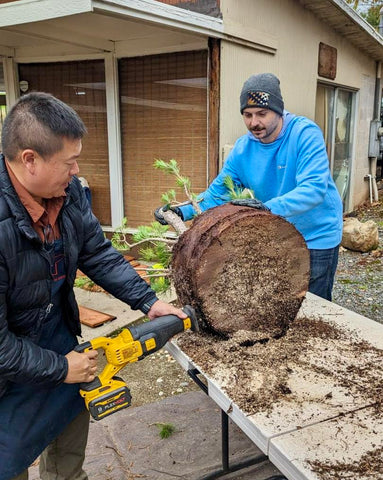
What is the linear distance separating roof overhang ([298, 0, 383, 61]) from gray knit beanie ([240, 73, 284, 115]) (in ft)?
14.5

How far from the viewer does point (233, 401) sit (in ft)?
5.04

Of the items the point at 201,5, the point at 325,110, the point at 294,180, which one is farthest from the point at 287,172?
the point at 325,110

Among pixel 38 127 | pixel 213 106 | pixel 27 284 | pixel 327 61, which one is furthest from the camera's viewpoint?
pixel 327 61

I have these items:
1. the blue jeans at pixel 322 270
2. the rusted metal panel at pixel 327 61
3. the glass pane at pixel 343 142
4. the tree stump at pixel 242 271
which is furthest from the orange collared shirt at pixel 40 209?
the glass pane at pixel 343 142

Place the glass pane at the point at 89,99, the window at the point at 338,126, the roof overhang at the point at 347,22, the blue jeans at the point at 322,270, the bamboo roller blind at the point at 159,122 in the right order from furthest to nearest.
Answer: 1. the window at the point at 338,126
2. the roof overhang at the point at 347,22
3. the glass pane at the point at 89,99
4. the bamboo roller blind at the point at 159,122
5. the blue jeans at the point at 322,270

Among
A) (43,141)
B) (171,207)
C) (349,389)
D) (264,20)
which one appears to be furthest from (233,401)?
(264,20)

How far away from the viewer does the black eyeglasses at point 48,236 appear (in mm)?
1605

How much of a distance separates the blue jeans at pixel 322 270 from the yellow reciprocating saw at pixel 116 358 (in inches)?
46.7

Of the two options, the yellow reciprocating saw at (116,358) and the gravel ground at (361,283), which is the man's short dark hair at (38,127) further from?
the gravel ground at (361,283)

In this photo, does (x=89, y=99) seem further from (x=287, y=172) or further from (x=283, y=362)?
(x=283, y=362)

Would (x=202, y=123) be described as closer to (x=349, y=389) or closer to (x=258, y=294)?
(x=258, y=294)

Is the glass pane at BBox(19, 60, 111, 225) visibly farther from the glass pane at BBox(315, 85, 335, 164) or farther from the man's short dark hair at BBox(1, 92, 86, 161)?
the man's short dark hair at BBox(1, 92, 86, 161)

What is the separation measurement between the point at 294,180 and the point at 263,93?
504 millimetres

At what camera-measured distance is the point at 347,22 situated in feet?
22.2
